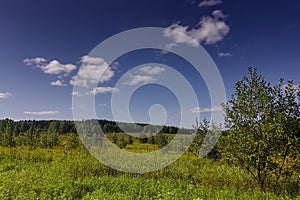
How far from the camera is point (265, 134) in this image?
11023 millimetres

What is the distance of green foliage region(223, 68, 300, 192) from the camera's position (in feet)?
35.9

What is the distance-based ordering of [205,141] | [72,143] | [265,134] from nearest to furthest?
[265,134], [205,141], [72,143]

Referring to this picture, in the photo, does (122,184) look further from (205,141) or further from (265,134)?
(205,141)

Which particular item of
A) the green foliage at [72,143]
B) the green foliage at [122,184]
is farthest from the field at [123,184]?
the green foliage at [72,143]

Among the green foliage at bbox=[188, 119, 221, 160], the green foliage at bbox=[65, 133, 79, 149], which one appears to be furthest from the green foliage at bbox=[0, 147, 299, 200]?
the green foliage at bbox=[65, 133, 79, 149]

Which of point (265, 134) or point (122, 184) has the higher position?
point (265, 134)

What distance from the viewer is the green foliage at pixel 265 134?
10930mm

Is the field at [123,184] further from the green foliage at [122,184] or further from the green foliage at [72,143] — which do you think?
the green foliage at [72,143]

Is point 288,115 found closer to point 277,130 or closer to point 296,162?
point 277,130

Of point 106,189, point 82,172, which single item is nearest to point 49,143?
point 82,172

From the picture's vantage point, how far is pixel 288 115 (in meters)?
11.1

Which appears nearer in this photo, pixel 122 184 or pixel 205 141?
pixel 122 184

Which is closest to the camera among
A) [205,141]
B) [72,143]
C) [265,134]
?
[265,134]

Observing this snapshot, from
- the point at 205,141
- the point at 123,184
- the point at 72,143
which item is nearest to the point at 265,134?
the point at 123,184
